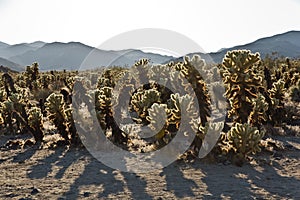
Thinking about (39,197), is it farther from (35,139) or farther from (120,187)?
(35,139)

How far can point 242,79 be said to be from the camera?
8.74 meters

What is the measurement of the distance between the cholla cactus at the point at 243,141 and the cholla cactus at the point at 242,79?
1.42 meters

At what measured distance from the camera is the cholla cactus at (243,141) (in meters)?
7.46

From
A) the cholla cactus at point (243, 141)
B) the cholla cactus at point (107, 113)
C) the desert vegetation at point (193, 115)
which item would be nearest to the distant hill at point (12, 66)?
the desert vegetation at point (193, 115)

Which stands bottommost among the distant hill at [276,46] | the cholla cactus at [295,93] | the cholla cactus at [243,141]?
the cholla cactus at [243,141]

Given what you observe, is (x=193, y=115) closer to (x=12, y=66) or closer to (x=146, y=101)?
(x=146, y=101)

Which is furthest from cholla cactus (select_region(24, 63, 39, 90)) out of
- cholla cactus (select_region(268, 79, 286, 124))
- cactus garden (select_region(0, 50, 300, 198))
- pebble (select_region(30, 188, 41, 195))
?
pebble (select_region(30, 188, 41, 195))

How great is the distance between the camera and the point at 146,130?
1044 cm

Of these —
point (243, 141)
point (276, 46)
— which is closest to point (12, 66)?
point (276, 46)

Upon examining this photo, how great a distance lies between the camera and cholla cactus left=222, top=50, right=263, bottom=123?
342 inches

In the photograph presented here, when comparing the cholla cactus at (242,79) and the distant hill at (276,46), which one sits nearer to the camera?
the cholla cactus at (242,79)

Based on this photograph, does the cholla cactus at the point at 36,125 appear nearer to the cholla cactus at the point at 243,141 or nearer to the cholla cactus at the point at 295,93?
the cholla cactus at the point at 243,141

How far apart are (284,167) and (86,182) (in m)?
3.82

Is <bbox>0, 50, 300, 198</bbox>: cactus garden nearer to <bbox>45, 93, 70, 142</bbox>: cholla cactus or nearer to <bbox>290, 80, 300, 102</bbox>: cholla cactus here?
<bbox>45, 93, 70, 142</bbox>: cholla cactus
